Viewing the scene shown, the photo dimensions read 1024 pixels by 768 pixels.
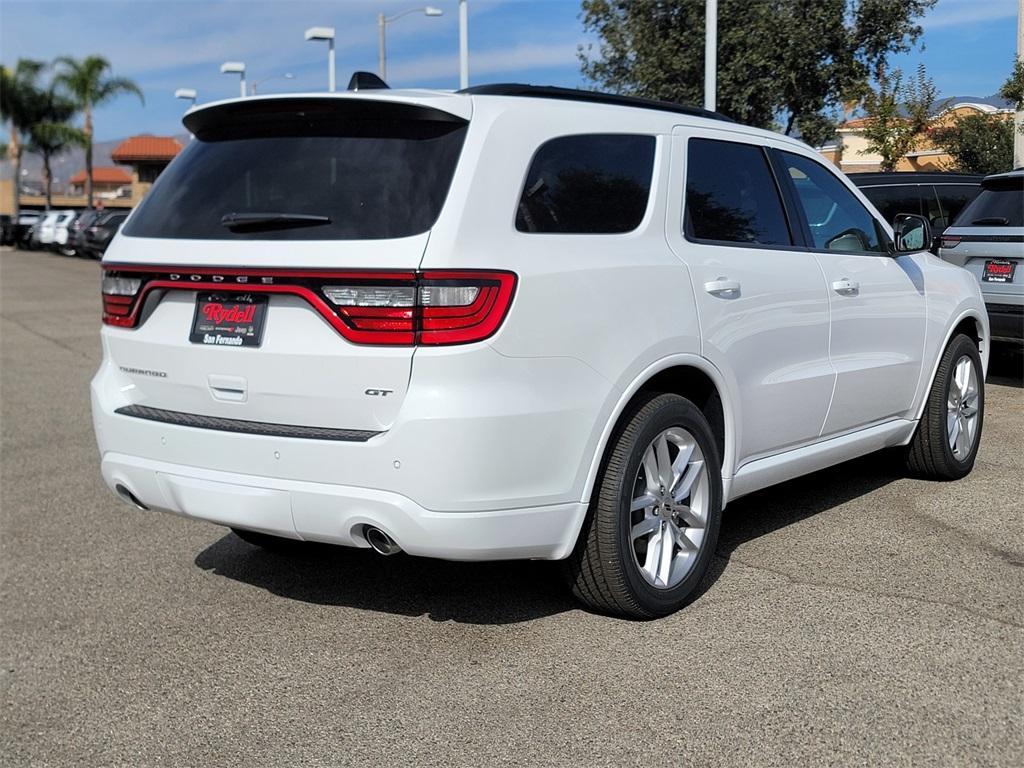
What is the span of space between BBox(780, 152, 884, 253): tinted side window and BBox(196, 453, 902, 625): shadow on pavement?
1308mm

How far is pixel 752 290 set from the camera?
4.72 m

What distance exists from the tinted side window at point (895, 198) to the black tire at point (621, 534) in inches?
307

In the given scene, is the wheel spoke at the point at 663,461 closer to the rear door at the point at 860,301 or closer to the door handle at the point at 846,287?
the rear door at the point at 860,301

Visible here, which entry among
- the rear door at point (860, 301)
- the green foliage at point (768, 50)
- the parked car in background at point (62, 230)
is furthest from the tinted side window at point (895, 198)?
the parked car in background at point (62, 230)

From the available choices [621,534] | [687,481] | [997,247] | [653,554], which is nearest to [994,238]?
[997,247]

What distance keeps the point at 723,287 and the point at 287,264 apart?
66.9 inches

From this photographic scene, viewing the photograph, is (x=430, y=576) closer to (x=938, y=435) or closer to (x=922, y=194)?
(x=938, y=435)

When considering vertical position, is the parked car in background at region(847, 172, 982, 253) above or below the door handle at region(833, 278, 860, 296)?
above

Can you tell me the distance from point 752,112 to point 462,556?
72.6 feet

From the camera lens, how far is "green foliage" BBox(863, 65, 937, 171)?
19.7 m

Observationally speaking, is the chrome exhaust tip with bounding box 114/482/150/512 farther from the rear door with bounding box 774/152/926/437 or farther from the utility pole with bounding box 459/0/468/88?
the utility pole with bounding box 459/0/468/88

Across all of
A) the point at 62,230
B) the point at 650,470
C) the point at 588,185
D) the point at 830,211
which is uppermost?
the point at 588,185

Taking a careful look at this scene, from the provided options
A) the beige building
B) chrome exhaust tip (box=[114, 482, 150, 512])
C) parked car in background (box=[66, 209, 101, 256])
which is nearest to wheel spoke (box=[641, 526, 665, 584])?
chrome exhaust tip (box=[114, 482, 150, 512])

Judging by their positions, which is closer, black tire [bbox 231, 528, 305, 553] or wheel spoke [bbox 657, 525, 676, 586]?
wheel spoke [bbox 657, 525, 676, 586]
